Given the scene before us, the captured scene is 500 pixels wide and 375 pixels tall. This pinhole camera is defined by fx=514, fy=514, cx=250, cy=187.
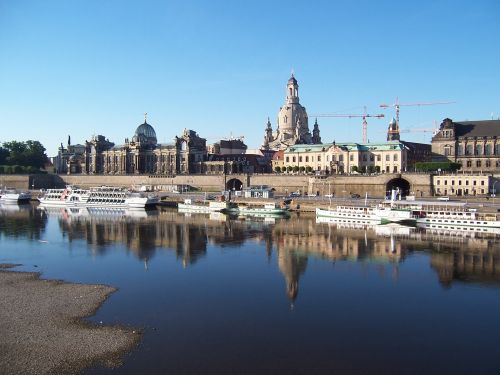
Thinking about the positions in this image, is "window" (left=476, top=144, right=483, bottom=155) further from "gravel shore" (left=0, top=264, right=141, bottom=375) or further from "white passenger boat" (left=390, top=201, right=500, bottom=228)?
"gravel shore" (left=0, top=264, right=141, bottom=375)

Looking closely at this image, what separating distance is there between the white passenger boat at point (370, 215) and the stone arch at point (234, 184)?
36.5m

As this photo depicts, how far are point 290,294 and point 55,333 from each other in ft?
38.3

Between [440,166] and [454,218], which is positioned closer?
[454,218]

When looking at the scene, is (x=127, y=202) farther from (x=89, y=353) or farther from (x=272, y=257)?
(x=89, y=353)

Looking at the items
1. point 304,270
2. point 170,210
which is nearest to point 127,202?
point 170,210

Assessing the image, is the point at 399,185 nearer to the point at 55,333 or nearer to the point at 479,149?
the point at 479,149

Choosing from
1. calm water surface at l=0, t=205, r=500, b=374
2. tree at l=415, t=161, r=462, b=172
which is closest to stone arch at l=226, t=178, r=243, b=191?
tree at l=415, t=161, r=462, b=172

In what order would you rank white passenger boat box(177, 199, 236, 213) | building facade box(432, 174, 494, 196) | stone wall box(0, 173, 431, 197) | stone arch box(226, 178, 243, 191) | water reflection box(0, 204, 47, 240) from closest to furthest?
1. water reflection box(0, 204, 47, 240)
2. white passenger boat box(177, 199, 236, 213)
3. building facade box(432, 174, 494, 196)
4. stone wall box(0, 173, 431, 197)
5. stone arch box(226, 178, 243, 191)

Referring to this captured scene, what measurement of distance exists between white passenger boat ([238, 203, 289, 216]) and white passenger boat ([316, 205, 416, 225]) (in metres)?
6.46

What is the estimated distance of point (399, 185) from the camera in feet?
261

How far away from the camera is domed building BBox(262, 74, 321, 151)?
130000 millimetres

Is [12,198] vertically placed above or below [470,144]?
below

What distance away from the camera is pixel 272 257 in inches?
1432

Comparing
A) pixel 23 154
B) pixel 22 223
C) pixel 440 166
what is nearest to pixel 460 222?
pixel 440 166
